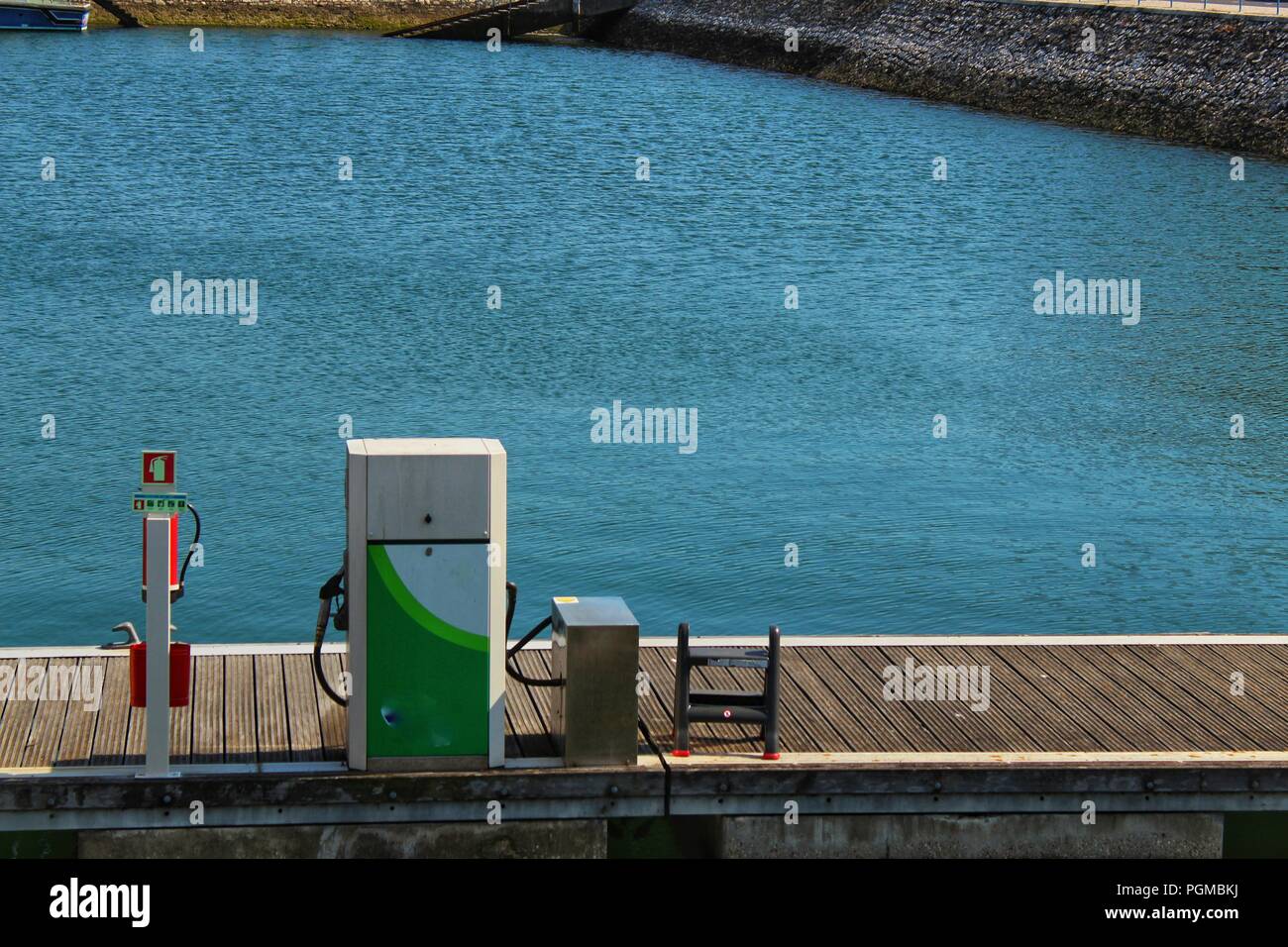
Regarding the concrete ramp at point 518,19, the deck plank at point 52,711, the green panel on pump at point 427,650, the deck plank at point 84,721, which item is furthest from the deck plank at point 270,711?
the concrete ramp at point 518,19

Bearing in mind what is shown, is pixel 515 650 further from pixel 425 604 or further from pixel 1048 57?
pixel 1048 57

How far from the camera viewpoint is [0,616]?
55.1ft

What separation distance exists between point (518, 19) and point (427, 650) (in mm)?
72651

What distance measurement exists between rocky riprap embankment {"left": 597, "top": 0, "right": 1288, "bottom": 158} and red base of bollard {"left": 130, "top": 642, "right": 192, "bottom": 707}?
41286 millimetres

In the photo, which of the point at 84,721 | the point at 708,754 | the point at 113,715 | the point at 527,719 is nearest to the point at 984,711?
the point at 708,754

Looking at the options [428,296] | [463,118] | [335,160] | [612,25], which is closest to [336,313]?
[428,296]

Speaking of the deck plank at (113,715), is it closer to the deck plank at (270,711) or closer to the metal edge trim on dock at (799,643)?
the metal edge trim on dock at (799,643)

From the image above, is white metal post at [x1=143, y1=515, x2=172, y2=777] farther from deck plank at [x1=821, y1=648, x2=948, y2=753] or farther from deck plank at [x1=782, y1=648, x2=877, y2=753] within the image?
deck plank at [x1=821, y1=648, x2=948, y2=753]

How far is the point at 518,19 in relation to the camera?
3091 inches

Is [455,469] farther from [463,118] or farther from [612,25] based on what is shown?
[612,25]

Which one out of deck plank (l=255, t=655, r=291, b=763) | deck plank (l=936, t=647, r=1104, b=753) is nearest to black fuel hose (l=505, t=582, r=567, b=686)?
deck plank (l=255, t=655, r=291, b=763)

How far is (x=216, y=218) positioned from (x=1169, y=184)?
72.4 ft

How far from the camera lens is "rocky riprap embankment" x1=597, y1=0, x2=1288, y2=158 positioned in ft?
156

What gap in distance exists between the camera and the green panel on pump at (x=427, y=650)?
881cm
